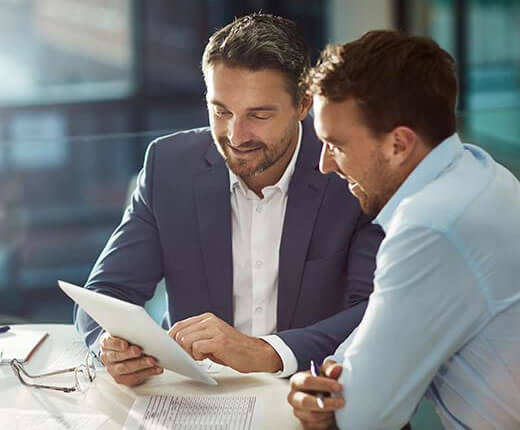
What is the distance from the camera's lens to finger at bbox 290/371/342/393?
159 centimetres

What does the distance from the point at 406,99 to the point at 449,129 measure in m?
0.11

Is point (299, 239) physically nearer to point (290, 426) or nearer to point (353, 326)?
point (353, 326)

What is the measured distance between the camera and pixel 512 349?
1580 mm

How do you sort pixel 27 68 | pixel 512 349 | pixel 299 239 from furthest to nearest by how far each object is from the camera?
1. pixel 27 68
2. pixel 299 239
3. pixel 512 349

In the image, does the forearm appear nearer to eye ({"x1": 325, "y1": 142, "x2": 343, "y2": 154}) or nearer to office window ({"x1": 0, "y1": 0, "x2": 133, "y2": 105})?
eye ({"x1": 325, "y1": 142, "x2": 343, "y2": 154})

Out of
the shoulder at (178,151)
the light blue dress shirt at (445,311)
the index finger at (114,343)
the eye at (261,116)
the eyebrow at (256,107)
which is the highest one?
the eyebrow at (256,107)

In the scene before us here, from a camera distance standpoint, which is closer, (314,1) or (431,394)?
(431,394)

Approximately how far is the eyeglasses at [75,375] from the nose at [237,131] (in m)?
0.56

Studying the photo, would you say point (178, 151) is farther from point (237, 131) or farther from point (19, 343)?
point (19, 343)

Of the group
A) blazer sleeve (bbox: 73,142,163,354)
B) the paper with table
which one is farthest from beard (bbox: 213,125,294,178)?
the paper with table

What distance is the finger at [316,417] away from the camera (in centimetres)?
161

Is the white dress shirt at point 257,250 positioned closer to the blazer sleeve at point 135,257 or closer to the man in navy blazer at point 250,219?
the man in navy blazer at point 250,219

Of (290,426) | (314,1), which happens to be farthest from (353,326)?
(314,1)

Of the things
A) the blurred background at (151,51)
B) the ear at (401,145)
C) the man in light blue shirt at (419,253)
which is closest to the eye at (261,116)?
the man in light blue shirt at (419,253)
